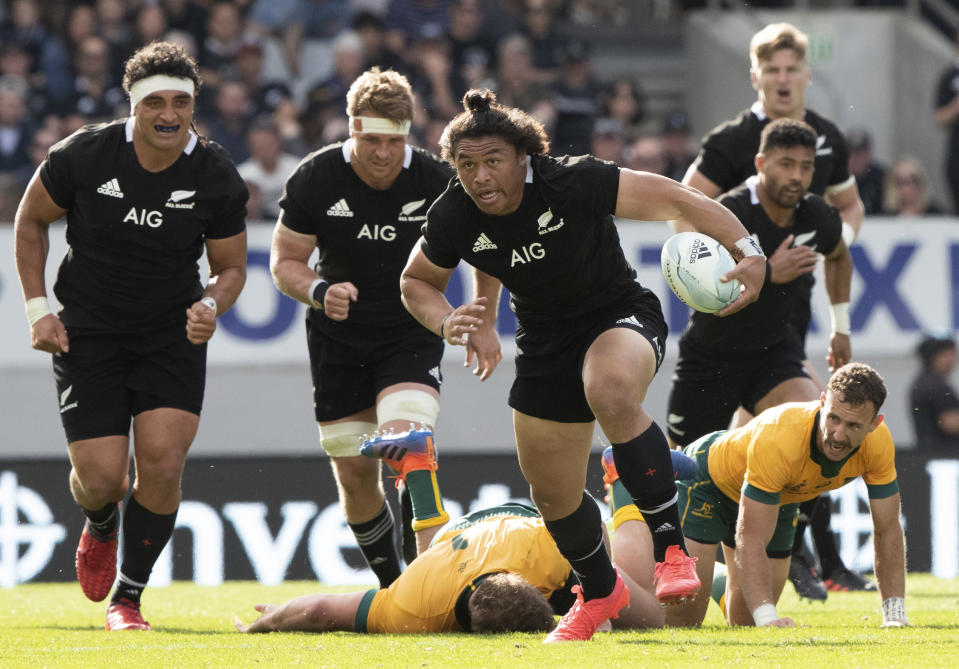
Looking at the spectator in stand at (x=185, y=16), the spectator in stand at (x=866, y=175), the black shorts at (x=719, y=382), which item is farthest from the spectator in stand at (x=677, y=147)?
the black shorts at (x=719, y=382)

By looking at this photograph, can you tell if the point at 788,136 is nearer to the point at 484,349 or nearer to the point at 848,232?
the point at 848,232

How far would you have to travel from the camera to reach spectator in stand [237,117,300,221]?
13.1 m

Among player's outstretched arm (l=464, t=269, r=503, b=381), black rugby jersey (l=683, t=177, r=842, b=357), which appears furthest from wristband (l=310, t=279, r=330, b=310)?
black rugby jersey (l=683, t=177, r=842, b=357)

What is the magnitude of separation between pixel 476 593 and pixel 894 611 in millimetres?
1777

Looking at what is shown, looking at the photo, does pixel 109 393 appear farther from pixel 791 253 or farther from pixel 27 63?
Result: pixel 27 63

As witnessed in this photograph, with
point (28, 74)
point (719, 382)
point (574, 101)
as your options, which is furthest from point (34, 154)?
point (719, 382)

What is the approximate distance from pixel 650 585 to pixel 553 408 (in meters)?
1.21

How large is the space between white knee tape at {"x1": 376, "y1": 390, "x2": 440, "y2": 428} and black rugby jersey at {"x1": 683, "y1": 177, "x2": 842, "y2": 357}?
67.7 inches

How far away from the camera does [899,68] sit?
16438 mm

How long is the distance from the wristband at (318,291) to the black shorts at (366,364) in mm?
435

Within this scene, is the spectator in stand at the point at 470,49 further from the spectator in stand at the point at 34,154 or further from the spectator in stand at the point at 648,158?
the spectator in stand at the point at 34,154

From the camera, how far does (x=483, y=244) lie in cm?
578

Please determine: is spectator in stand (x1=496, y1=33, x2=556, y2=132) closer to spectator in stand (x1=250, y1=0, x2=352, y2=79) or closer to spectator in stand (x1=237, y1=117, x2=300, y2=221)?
spectator in stand (x1=250, y1=0, x2=352, y2=79)

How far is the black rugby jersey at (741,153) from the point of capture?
27.0ft
